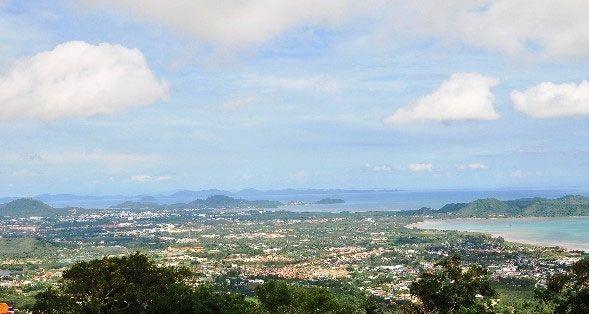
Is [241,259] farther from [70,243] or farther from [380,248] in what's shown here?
[70,243]

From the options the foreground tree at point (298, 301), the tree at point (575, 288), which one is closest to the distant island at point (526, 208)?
the foreground tree at point (298, 301)

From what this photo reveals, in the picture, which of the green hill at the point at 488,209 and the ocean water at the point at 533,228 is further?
the green hill at the point at 488,209

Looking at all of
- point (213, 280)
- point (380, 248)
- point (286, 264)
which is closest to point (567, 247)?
point (380, 248)

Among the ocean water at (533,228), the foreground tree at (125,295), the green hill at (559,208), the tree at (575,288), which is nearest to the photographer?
the tree at (575,288)

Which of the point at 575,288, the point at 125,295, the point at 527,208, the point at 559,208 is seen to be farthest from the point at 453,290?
the point at 527,208

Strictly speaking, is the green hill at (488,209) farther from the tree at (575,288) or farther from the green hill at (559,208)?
the tree at (575,288)

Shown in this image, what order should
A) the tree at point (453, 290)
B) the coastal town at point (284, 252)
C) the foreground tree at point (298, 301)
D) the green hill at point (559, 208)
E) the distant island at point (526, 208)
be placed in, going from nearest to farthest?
the tree at point (453, 290), the foreground tree at point (298, 301), the coastal town at point (284, 252), the green hill at point (559, 208), the distant island at point (526, 208)

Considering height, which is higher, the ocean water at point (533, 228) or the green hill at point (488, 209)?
the green hill at point (488, 209)
